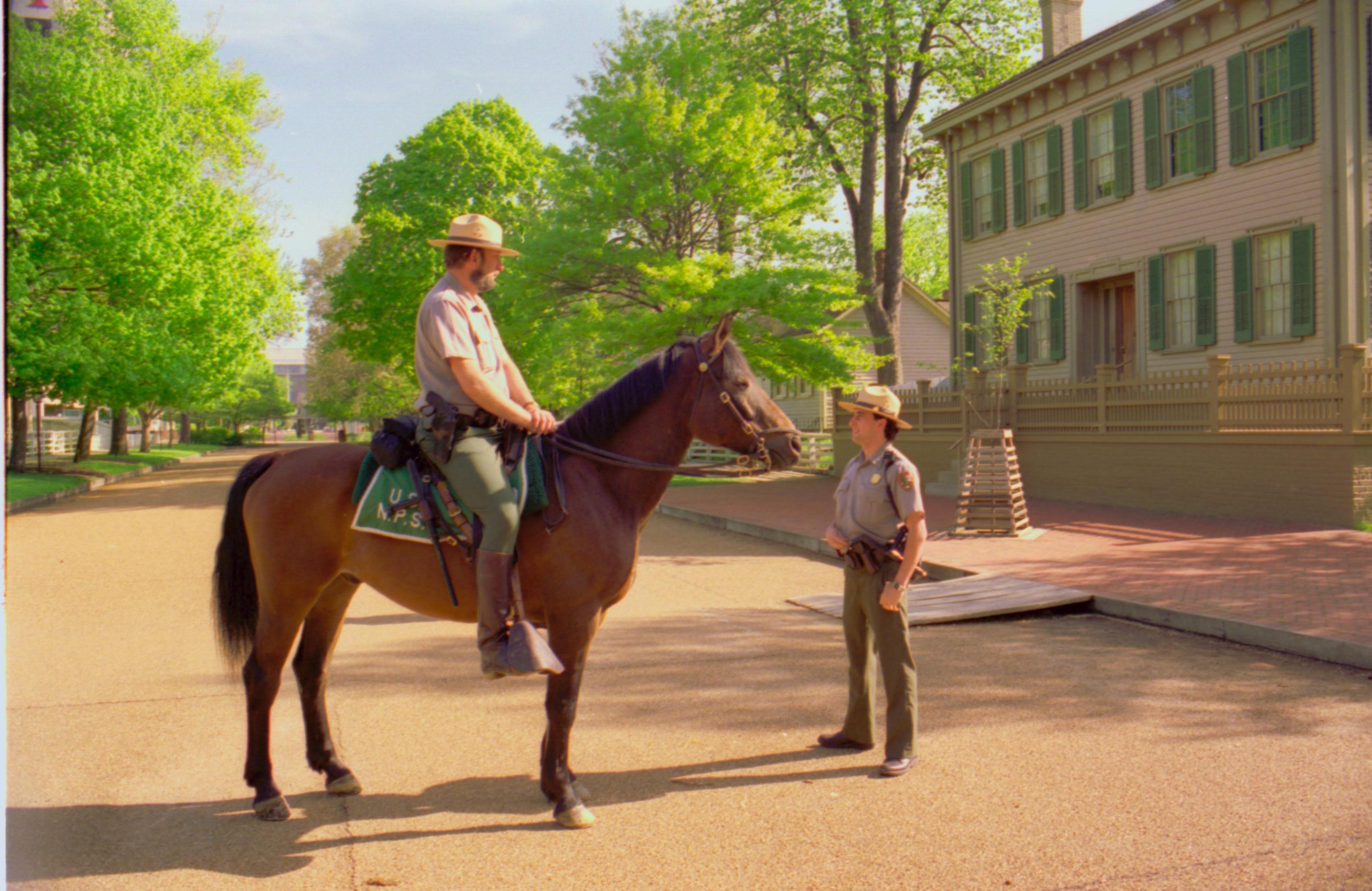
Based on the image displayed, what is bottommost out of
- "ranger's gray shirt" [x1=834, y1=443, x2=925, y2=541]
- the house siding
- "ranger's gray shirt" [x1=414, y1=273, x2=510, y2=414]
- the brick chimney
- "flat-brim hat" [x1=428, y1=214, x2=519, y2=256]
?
"ranger's gray shirt" [x1=834, y1=443, x2=925, y2=541]

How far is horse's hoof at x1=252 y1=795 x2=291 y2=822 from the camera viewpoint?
Answer: 455cm

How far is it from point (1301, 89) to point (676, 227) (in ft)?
44.7

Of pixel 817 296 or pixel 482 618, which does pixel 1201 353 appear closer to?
pixel 817 296

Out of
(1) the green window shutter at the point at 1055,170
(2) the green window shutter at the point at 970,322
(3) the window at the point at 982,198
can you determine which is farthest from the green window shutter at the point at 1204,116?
(2) the green window shutter at the point at 970,322

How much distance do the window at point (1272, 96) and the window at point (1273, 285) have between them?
5.30ft

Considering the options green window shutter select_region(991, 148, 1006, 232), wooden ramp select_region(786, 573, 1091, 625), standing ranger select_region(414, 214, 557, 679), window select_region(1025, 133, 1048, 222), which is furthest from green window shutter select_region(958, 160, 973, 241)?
standing ranger select_region(414, 214, 557, 679)

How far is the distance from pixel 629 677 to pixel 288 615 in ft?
9.18

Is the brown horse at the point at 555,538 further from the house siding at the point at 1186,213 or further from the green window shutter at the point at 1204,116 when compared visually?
the green window shutter at the point at 1204,116

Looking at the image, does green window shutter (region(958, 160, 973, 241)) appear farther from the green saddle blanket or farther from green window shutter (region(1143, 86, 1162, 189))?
the green saddle blanket

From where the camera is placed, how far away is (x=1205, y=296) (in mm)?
19641

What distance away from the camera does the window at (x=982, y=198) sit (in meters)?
25.8

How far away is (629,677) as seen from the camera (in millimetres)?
7145

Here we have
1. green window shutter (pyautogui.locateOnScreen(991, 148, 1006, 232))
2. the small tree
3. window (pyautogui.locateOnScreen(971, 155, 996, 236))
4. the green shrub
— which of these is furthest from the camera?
the green shrub

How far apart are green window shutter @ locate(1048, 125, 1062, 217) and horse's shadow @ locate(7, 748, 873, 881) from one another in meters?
20.8
